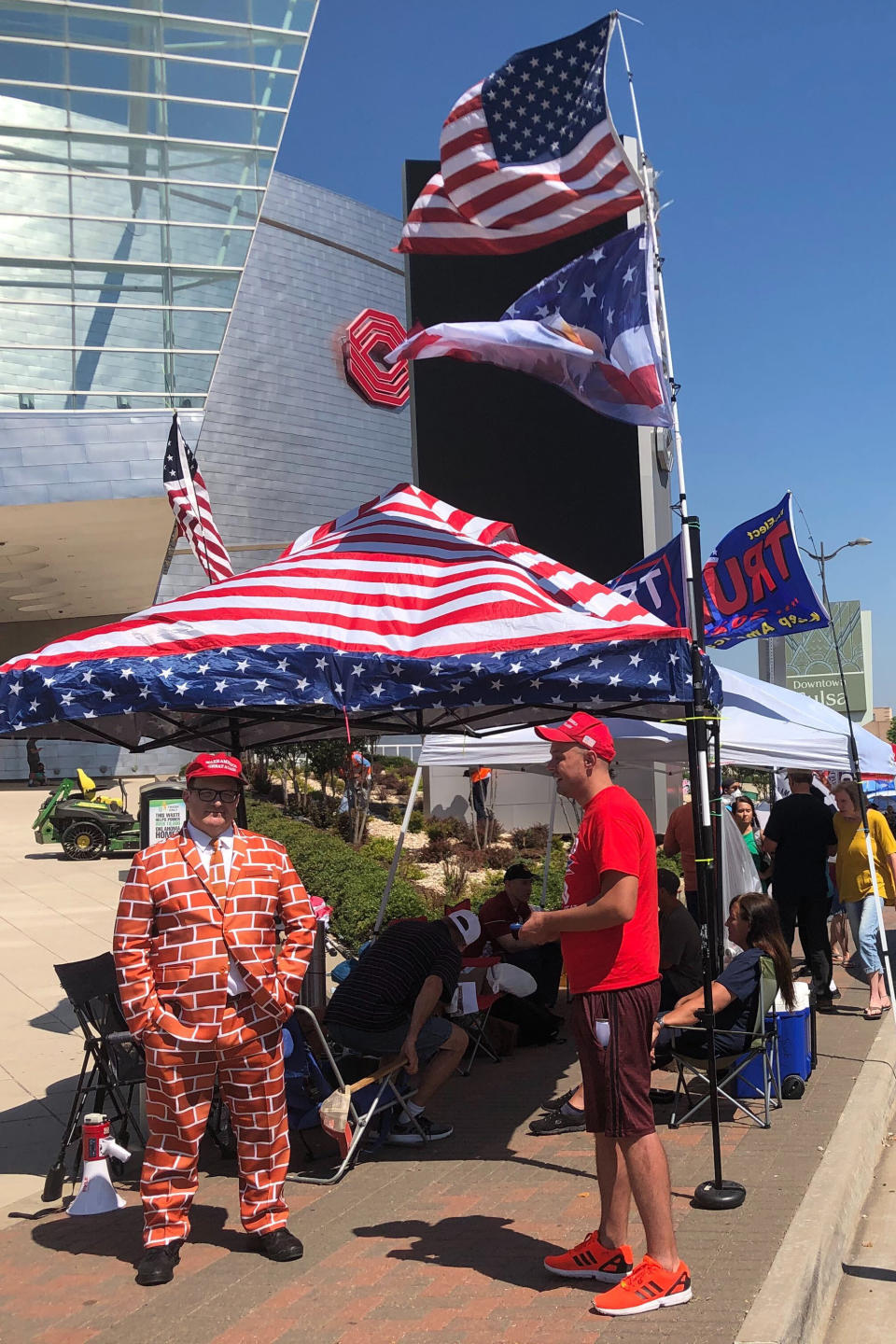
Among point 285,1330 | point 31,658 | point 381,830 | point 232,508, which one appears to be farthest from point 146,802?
point 232,508

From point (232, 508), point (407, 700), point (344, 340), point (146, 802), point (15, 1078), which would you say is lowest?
point (15, 1078)

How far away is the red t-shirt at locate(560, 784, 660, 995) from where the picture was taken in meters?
4.25

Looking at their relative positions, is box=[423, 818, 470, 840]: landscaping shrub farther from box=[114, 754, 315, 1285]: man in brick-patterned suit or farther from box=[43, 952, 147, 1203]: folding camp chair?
box=[114, 754, 315, 1285]: man in brick-patterned suit

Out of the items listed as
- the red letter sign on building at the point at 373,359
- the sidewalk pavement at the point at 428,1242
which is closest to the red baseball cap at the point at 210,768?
the sidewalk pavement at the point at 428,1242

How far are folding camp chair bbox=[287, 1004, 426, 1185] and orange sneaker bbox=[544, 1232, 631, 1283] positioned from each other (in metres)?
1.78

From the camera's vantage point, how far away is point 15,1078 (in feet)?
27.7

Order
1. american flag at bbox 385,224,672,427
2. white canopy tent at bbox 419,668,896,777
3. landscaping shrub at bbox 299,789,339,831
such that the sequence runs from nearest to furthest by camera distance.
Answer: american flag at bbox 385,224,672,427 < white canopy tent at bbox 419,668,896,777 < landscaping shrub at bbox 299,789,339,831

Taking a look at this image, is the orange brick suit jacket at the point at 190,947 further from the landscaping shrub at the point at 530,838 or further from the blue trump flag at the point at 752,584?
the landscaping shrub at the point at 530,838

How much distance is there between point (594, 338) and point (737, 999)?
390cm

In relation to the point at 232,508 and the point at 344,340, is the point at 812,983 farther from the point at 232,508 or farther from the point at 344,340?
the point at 344,340

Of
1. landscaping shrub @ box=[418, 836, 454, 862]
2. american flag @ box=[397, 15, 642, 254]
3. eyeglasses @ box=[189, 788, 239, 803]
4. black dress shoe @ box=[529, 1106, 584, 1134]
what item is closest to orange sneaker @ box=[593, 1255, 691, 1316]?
eyeglasses @ box=[189, 788, 239, 803]

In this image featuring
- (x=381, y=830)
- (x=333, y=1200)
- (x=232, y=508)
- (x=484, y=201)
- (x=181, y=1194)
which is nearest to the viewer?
(x=181, y=1194)

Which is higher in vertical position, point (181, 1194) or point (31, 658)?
point (31, 658)

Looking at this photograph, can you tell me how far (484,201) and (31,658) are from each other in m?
4.22
